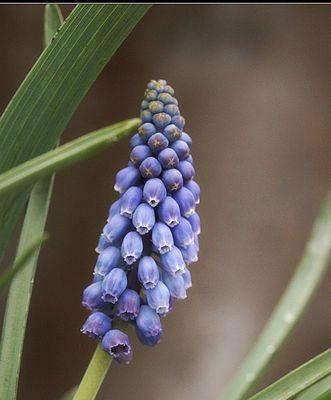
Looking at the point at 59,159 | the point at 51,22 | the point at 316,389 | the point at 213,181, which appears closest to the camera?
the point at 59,159

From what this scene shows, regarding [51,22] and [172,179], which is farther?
[51,22]

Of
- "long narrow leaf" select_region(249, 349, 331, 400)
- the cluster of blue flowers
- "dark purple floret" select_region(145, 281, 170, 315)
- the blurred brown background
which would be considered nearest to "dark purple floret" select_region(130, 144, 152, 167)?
the cluster of blue flowers

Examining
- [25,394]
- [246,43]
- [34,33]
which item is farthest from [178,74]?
[25,394]

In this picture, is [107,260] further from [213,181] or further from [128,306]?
[213,181]

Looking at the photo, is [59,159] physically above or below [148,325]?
above

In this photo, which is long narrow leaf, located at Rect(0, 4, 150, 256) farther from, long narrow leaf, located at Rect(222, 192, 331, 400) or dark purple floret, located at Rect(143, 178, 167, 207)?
long narrow leaf, located at Rect(222, 192, 331, 400)

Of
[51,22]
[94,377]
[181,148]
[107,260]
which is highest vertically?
[51,22]

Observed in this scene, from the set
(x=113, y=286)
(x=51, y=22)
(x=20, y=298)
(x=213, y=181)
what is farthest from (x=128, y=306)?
(x=213, y=181)

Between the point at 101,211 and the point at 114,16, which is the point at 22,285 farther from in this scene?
the point at 101,211
